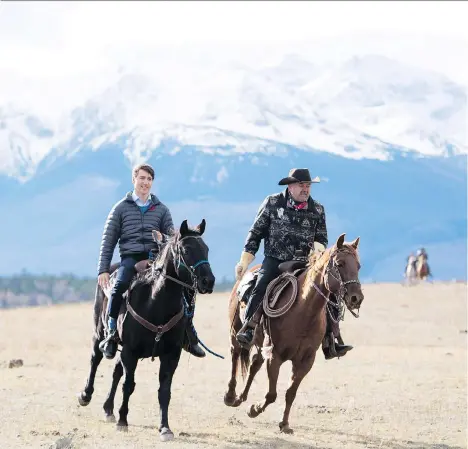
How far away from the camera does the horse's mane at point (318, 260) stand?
1120 centimetres

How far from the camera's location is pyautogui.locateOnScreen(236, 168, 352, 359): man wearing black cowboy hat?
12.2 m

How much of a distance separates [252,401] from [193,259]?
5.24 metres

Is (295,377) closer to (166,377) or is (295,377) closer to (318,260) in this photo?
(318,260)

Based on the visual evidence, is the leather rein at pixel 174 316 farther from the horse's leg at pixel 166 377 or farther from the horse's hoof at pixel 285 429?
the horse's hoof at pixel 285 429

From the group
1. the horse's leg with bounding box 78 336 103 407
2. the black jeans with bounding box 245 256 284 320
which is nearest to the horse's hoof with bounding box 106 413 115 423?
the horse's leg with bounding box 78 336 103 407

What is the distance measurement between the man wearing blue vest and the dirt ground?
116 cm

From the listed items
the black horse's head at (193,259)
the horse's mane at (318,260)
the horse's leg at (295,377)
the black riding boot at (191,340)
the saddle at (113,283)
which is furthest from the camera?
the horse's leg at (295,377)

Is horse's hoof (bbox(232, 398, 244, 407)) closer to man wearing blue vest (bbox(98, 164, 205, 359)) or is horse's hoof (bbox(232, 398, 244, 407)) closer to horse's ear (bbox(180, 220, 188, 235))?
man wearing blue vest (bbox(98, 164, 205, 359))

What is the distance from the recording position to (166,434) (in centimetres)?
1113

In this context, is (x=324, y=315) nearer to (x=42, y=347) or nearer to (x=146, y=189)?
(x=146, y=189)

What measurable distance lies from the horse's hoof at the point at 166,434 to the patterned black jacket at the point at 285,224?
2.51m

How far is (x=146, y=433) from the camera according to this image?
11656 mm


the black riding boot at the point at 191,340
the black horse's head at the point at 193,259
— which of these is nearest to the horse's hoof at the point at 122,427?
the black riding boot at the point at 191,340

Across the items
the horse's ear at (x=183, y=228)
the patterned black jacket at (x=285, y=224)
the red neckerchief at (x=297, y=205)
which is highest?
the red neckerchief at (x=297, y=205)
